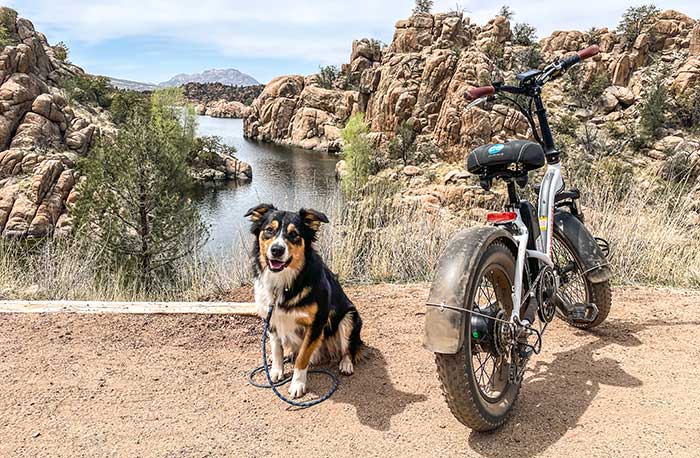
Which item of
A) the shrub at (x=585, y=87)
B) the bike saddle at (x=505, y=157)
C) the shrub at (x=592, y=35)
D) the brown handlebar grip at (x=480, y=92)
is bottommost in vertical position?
the bike saddle at (x=505, y=157)

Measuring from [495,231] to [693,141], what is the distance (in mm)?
42779

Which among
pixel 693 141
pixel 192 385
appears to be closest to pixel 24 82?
pixel 192 385

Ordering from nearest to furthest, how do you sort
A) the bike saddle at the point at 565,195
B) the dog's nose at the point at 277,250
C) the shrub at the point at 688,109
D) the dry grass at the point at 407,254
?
1. the dog's nose at the point at 277,250
2. the bike saddle at the point at 565,195
3. the dry grass at the point at 407,254
4. the shrub at the point at 688,109

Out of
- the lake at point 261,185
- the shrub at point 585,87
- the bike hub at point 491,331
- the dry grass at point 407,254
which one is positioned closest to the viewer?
the bike hub at point 491,331

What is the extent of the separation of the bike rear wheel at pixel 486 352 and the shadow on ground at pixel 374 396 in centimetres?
52

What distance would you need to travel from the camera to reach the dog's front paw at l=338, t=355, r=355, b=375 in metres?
3.31

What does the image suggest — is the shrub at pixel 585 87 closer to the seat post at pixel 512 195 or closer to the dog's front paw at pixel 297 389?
the seat post at pixel 512 195

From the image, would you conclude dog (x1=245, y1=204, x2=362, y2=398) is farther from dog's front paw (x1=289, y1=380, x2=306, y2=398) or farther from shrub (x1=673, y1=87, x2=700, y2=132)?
shrub (x1=673, y1=87, x2=700, y2=132)

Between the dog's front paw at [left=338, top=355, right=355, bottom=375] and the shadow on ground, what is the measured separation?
0.13ft

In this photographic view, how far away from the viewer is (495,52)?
55344 millimetres

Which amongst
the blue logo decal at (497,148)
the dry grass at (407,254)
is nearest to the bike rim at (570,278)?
the blue logo decal at (497,148)

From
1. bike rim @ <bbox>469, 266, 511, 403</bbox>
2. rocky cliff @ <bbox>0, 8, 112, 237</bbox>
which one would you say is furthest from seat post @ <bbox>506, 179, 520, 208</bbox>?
rocky cliff @ <bbox>0, 8, 112, 237</bbox>

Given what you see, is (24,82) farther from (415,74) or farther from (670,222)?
(670,222)

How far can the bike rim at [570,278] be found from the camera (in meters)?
3.63
